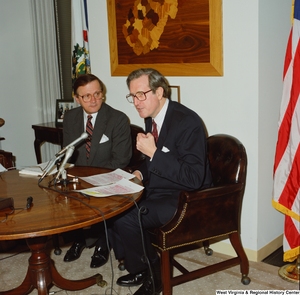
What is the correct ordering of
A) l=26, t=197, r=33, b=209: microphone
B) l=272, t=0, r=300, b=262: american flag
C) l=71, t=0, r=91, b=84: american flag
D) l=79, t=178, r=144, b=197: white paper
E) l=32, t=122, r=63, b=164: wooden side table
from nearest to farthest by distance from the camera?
1. l=26, t=197, r=33, b=209: microphone
2. l=79, t=178, r=144, b=197: white paper
3. l=272, t=0, r=300, b=262: american flag
4. l=71, t=0, r=91, b=84: american flag
5. l=32, t=122, r=63, b=164: wooden side table

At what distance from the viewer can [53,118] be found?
5.12 meters

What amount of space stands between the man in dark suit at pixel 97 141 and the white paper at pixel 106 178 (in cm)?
46

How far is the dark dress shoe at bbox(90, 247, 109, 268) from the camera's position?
3.14m

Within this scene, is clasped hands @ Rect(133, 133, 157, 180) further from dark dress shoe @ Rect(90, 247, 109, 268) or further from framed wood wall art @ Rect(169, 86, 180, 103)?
dark dress shoe @ Rect(90, 247, 109, 268)

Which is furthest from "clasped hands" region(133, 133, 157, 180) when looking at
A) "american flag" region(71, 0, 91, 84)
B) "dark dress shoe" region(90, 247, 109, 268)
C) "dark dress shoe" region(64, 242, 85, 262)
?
"american flag" region(71, 0, 91, 84)

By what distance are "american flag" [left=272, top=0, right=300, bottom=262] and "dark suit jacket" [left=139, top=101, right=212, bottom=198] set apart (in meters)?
0.48

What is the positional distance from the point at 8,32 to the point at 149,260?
3.77 meters

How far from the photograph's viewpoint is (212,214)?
A: 105 inches

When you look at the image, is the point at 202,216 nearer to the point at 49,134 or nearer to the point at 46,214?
the point at 46,214

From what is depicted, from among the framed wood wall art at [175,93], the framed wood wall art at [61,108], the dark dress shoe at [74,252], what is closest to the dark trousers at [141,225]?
the dark dress shoe at [74,252]

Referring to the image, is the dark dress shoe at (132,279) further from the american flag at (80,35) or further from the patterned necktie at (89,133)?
the american flag at (80,35)

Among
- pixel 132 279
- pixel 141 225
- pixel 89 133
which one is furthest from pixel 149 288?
pixel 89 133

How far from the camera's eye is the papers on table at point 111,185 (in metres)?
2.36

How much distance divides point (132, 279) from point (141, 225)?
40 cm
